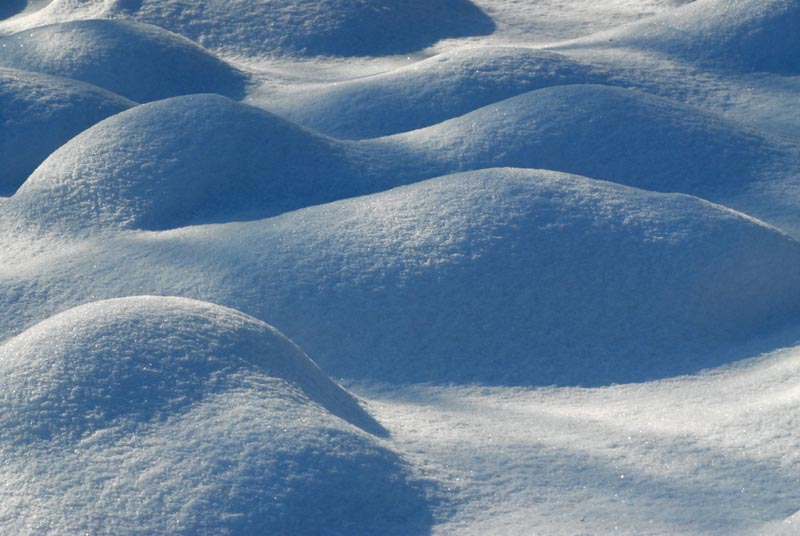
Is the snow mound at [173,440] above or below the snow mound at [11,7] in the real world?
below

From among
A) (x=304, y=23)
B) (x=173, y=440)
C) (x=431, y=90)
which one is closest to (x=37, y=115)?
(x=431, y=90)

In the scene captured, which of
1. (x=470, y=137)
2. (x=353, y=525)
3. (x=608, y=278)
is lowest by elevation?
(x=353, y=525)

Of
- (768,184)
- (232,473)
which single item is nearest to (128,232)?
(232,473)

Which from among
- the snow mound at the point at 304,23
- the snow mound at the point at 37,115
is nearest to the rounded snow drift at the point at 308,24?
the snow mound at the point at 304,23

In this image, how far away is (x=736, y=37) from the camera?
151 inches

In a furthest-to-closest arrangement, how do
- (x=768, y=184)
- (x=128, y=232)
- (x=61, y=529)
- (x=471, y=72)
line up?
1. (x=471, y=72)
2. (x=768, y=184)
3. (x=128, y=232)
4. (x=61, y=529)

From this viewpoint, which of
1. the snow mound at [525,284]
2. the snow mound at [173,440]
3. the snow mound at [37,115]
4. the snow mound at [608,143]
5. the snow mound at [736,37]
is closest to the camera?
the snow mound at [173,440]

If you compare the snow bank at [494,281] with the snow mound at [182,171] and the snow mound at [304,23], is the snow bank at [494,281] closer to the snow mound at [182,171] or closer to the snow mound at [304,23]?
the snow mound at [182,171]

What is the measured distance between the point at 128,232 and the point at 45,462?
1166mm

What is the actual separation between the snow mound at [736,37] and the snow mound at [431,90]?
544 mm

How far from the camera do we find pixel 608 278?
2.27m

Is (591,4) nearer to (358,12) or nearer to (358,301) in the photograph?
(358,12)

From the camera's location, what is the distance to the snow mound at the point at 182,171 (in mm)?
2707

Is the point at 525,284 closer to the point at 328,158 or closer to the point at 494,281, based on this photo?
the point at 494,281
